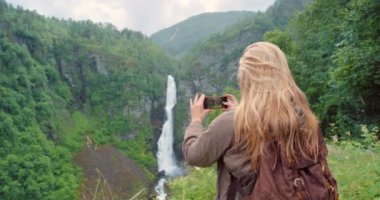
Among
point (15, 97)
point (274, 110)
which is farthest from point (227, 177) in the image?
point (15, 97)

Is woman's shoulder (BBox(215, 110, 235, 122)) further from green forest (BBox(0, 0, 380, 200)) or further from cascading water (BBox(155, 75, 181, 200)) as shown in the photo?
cascading water (BBox(155, 75, 181, 200))

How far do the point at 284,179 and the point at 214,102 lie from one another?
70 centimetres

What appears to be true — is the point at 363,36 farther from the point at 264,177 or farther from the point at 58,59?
the point at 58,59

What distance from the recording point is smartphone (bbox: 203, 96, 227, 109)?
2850 mm

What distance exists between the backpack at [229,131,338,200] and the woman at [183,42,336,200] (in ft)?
0.11

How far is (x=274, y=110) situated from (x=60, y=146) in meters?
70.6

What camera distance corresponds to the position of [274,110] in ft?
8.06

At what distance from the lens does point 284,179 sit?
92.6 inches

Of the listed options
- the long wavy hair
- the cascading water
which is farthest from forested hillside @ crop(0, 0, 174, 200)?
the long wavy hair

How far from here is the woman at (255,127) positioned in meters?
2.42

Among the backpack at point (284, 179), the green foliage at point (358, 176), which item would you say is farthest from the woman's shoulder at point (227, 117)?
the green foliage at point (358, 176)

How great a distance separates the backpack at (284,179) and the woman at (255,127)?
1.3 inches

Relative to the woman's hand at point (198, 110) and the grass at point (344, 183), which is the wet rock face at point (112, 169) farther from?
the woman's hand at point (198, 110)

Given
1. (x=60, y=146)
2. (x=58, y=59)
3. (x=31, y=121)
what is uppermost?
(x=58, y=59)
